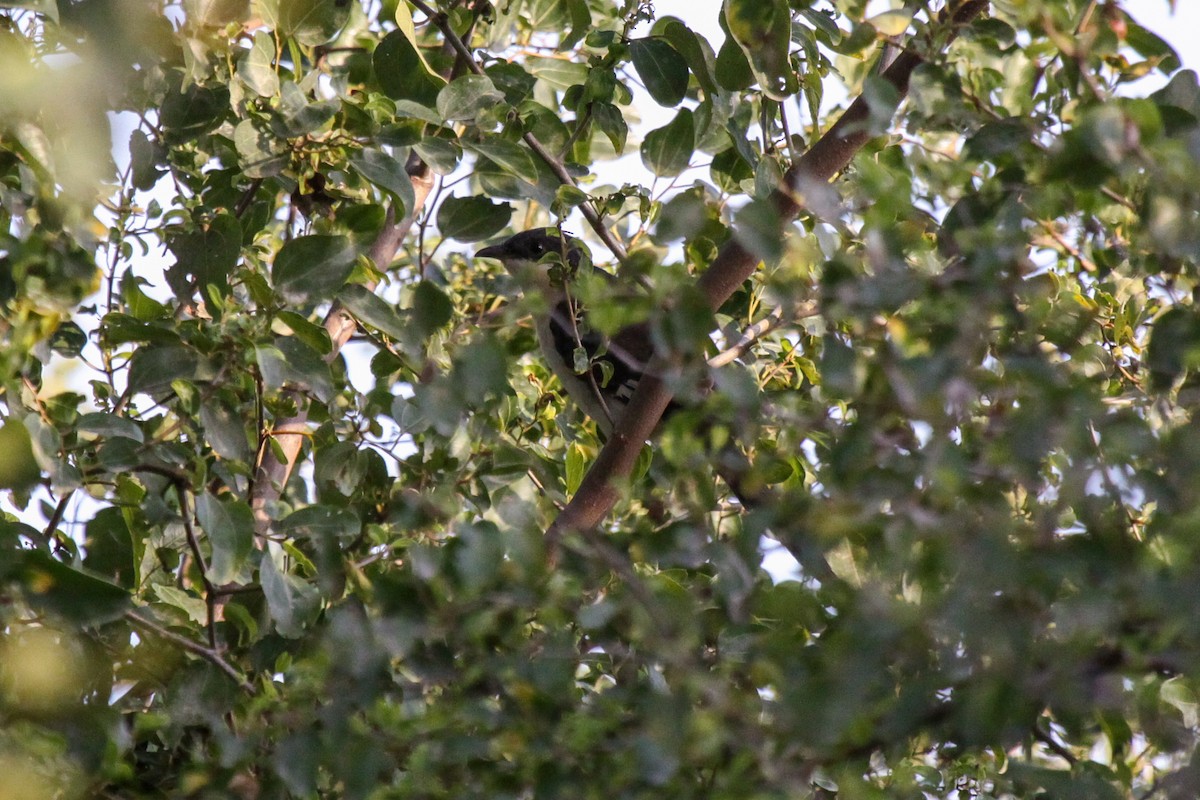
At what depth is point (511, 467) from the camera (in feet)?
10.8

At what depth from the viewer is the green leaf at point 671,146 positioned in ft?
12.0

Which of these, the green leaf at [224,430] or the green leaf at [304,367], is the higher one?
the green leaf at [304,367]

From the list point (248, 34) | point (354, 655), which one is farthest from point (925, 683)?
point (248, 34)

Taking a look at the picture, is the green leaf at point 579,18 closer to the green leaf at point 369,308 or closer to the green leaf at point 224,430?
the green leaf at point 369,308

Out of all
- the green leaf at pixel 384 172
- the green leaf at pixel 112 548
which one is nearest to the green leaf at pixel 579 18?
the green leaf at pixel 384 172

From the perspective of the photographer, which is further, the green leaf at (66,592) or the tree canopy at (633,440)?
the green leaf at (66,592)

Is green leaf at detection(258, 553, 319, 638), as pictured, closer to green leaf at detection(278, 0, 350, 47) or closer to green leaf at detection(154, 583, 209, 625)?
green leaf at detection(154, 583, 209, 625)

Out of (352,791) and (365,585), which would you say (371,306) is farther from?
(352,791)

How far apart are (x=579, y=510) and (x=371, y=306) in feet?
2.90

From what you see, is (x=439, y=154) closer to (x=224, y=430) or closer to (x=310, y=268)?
(x=310, y=268)

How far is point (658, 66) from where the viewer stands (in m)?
3.48

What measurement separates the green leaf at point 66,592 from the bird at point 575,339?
112 cm

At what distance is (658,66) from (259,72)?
3.64 feet

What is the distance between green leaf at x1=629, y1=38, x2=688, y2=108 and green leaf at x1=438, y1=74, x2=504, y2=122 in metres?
0.46
